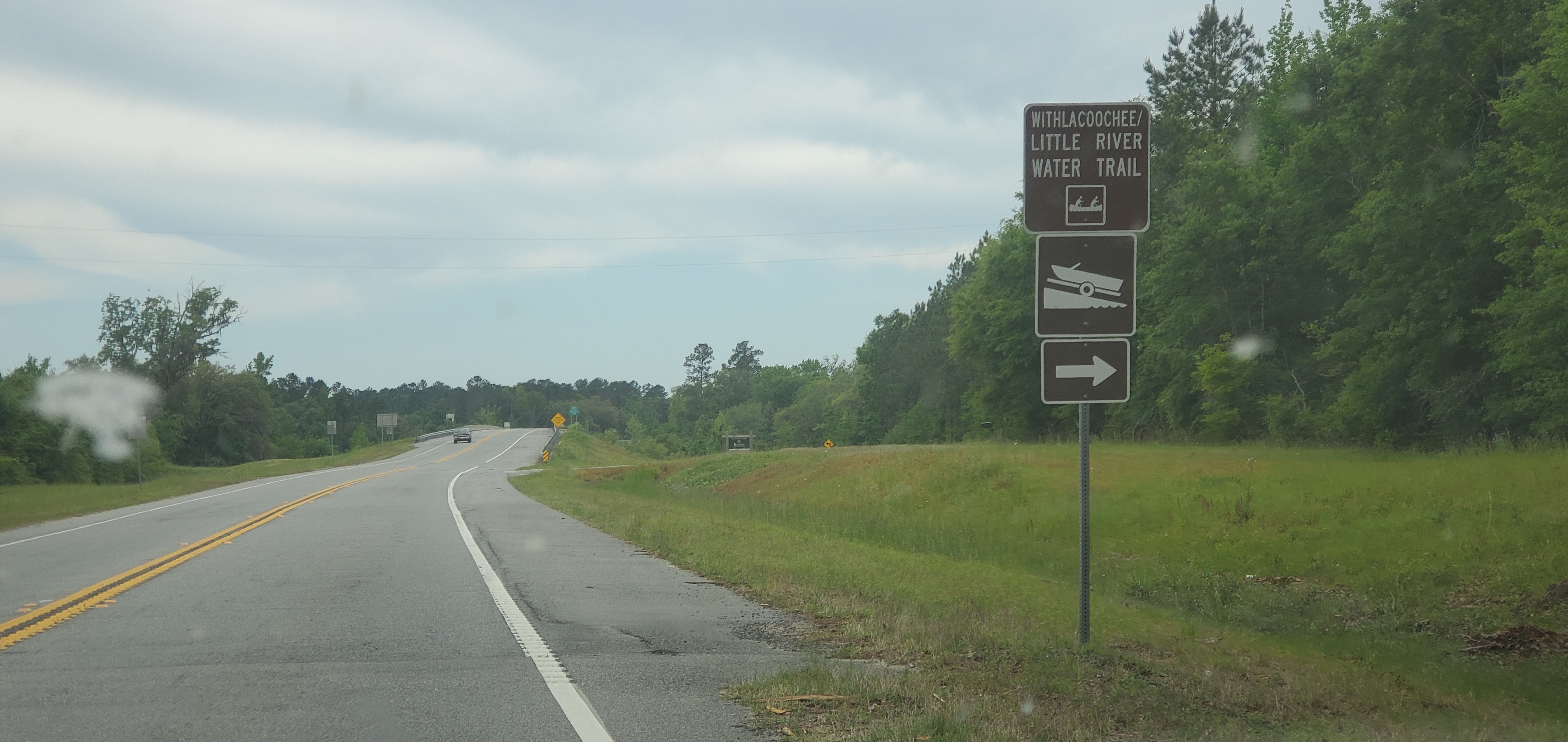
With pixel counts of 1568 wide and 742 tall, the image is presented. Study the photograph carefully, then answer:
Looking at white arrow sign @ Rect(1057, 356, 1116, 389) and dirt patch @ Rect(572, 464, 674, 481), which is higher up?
white arrow sign @ Rect(1057, 356, 1116, 389)

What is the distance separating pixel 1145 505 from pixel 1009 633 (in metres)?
17.4

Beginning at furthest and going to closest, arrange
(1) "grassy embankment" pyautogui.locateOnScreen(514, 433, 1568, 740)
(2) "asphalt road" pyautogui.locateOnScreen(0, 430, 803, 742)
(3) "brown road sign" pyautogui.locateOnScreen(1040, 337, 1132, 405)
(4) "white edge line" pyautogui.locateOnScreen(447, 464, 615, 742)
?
(3) "brown road sign" pyautogui.locateOnScreen(1040, 337, 1132, 405) → (1) "grassy embankment" pyautogui.locateOnScreen(514, 433, 1568, 740) → (2) "asphalt road" pyautogui.locateOnScreen(0, 430, 803, 742) → (4) "white edge line" pyautogui.locateOnScreen(447, 464, 615, 742)

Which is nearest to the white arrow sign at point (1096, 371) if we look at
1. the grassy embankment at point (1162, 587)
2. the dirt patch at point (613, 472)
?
the grassy embankment at point (1162, 587)

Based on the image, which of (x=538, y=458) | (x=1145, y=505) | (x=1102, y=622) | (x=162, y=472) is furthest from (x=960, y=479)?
(x=162, y=472)

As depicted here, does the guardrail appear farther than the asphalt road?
Yes

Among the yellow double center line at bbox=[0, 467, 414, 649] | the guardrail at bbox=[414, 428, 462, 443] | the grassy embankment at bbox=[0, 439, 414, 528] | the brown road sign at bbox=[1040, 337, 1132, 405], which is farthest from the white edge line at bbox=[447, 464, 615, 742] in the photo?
the guardrail at bbox=[414, 428, 462, 443]

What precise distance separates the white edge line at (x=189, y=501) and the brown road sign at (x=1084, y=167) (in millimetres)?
17914

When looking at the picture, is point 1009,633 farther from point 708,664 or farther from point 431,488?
point 431,488

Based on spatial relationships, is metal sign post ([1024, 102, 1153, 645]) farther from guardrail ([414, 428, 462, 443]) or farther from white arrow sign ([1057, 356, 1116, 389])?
guardrail ([414, 428, 462, 443])

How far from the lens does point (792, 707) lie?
6.94m

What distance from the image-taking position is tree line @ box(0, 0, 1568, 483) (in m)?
33.0

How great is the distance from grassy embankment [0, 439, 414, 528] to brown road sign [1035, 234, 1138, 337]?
2410 centimetres

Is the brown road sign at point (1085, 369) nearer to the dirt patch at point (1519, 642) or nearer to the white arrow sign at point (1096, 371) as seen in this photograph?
the white arrow sign at point (1096, 371)

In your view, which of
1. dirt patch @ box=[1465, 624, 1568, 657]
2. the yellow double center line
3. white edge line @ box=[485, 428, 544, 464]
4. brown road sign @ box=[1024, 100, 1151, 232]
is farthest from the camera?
white edge line @ box=[485, 428, 544, 464]
